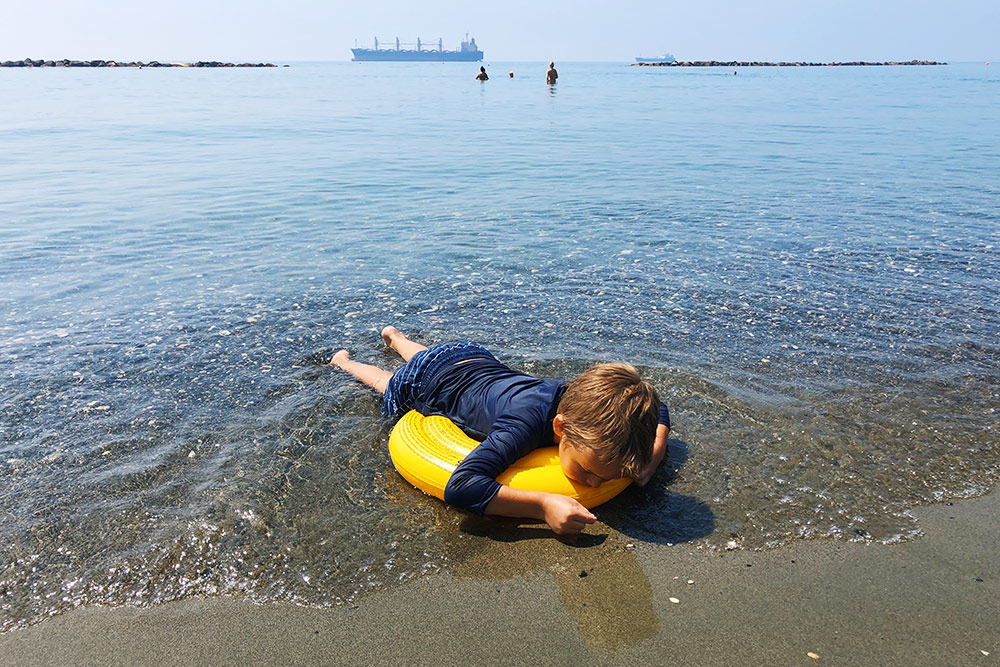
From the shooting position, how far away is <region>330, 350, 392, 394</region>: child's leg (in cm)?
567

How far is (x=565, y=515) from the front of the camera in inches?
148

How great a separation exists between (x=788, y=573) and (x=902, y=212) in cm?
1008

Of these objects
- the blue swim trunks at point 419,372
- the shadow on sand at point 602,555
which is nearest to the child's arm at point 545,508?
the shadow on sand at point 602,555

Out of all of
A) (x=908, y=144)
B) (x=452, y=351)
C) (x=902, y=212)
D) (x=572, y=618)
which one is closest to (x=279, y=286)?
(x=452, y=351)

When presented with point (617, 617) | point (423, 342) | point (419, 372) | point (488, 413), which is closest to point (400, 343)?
point (423, 342)

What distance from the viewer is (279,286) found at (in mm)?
8312

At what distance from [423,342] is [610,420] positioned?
336 centimetres

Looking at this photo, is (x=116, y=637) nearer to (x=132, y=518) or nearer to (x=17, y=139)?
(x=132, y=518)

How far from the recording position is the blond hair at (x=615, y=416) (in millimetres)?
3674

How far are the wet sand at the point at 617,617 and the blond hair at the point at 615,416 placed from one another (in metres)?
0.53

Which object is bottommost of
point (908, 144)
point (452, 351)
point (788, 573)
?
point (908, 144)

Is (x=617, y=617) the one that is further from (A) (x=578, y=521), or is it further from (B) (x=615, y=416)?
(B) (x=615, y=416)

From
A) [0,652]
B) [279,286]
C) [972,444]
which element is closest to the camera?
[0,652]

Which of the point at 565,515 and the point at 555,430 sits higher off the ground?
the point at 555,430
